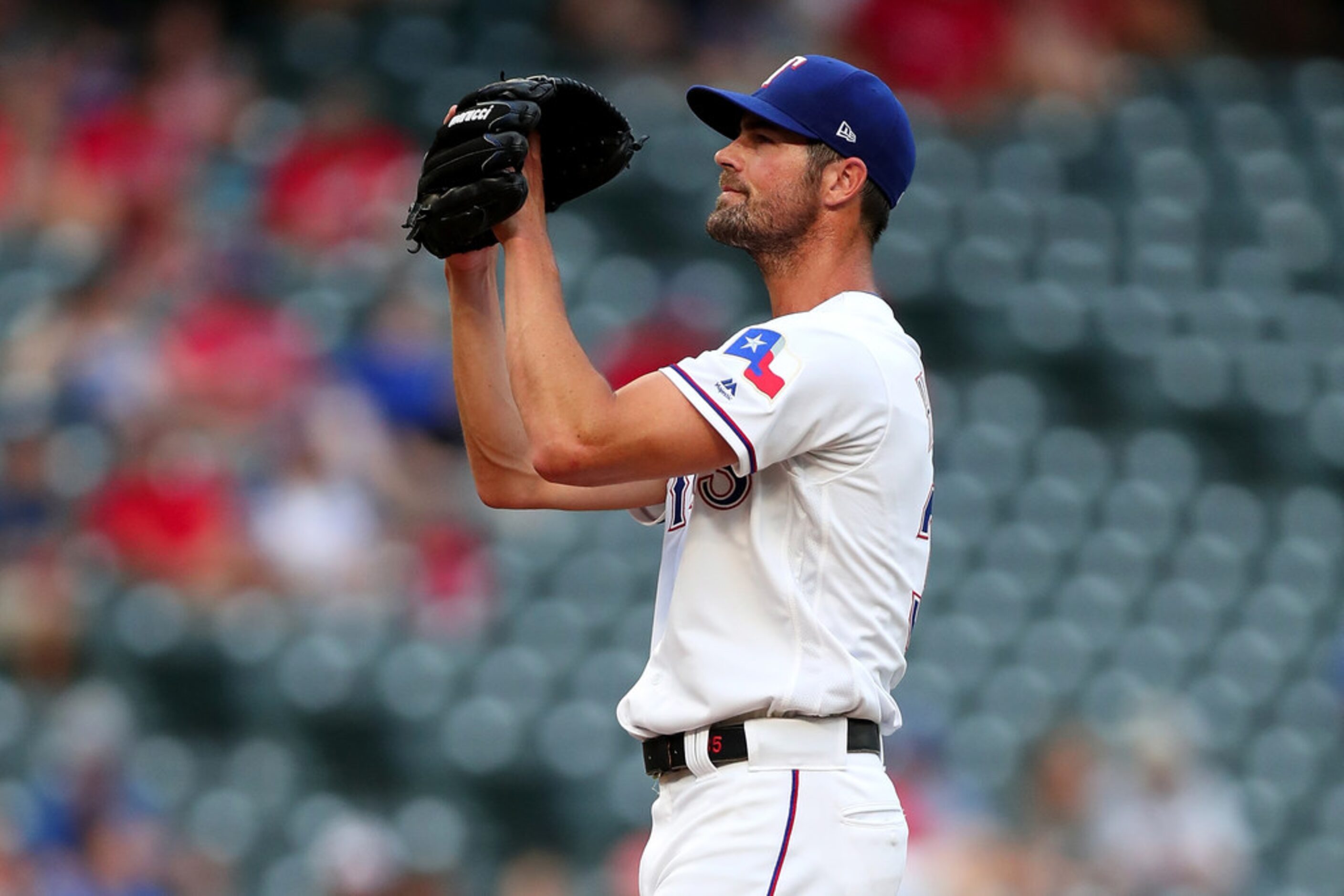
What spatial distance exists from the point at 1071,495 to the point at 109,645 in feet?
11.8

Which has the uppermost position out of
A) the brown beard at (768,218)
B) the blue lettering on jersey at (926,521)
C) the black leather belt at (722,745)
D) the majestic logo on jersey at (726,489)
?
the brown beard at (768,218)

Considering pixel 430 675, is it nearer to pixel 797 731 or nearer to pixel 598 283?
pixel 598 283

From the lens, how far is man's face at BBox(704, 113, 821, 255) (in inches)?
98.7

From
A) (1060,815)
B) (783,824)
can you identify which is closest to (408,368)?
(1060,815)

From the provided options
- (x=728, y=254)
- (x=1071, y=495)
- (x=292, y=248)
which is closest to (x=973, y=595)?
(x=1071, y=495)

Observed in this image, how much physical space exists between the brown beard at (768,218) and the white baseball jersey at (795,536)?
16 centimetres

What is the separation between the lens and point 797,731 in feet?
7.48

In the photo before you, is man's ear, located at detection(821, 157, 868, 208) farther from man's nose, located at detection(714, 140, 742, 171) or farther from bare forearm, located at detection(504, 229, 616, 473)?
bare forearm, located at detection(504, 229, 616, 473)

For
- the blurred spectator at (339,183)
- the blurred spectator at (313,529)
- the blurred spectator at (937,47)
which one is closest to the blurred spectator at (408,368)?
the blurred spectator at (313,529)

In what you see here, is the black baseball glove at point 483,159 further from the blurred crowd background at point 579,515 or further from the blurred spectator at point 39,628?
the blurred spectator at point 39,628

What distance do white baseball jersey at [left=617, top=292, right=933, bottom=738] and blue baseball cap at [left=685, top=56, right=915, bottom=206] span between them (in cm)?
26

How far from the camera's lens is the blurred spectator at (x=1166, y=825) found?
19.0 ft

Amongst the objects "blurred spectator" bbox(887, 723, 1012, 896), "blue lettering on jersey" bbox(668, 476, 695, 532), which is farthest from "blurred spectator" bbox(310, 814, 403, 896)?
"blue lettering on jersey" bbox(668, 476, 695, 532)

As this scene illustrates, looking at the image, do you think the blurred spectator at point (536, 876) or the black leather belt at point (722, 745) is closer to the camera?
the black leather belt at point (722, 745)
